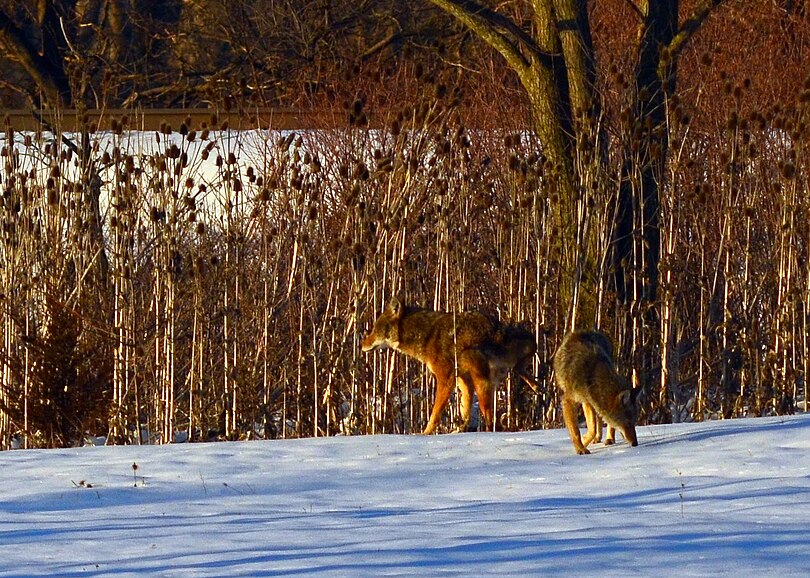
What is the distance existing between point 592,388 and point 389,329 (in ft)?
6.41

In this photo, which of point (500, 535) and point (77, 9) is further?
point (77, 9)

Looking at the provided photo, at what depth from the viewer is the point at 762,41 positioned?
47.0 ft

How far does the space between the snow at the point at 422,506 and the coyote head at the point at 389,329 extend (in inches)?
44.0

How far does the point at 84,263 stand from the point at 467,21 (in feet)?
10.6

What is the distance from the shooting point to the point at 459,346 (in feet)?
26.3

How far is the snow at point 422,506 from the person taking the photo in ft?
14.4

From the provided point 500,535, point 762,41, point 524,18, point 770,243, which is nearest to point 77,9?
point 524,18

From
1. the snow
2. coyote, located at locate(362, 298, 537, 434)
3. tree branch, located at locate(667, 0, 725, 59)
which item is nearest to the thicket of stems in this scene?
A: coyote, located at locate(362, 298, 537, 434)

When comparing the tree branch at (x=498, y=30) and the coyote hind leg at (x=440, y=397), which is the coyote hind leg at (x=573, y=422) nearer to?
the coyote hind leg at (x=440, y=397)

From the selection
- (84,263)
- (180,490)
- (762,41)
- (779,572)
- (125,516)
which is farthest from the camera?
(762,41)

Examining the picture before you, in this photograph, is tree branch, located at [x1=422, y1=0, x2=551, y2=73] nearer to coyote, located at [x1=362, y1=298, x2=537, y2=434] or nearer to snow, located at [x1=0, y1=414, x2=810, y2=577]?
coyote, located at [x1=362, y1=298, x2=537, y2=434]

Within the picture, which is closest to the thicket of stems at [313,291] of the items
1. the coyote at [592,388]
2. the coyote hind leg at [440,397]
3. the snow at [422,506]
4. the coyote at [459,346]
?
the coyote at [459,346]

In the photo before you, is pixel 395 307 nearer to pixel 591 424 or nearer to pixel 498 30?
pixel 591 424

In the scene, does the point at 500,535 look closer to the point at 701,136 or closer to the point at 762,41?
the point at 701,136
